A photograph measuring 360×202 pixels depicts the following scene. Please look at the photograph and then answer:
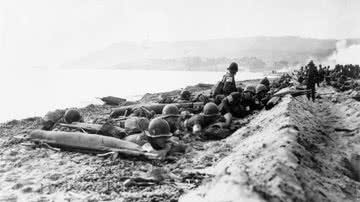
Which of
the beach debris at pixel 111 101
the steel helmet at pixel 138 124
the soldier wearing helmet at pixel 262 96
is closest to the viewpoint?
the steel helmet at pixel 138 124

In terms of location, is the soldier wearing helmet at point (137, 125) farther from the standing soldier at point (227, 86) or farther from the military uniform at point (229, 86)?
the military uniform at point (229, 86)

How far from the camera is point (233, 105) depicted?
13.6 metres

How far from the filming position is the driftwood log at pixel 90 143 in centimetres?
862

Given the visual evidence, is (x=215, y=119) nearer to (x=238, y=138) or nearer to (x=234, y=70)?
(x=238, y=138)

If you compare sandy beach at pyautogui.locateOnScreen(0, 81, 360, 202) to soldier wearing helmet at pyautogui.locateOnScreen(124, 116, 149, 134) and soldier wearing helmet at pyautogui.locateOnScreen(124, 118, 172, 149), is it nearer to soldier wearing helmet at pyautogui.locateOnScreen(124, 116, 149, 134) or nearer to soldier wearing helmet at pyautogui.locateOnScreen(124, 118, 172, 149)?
soldier wearing helmet at pyautogui.locateOnScreen(124, 118, 172, 149)

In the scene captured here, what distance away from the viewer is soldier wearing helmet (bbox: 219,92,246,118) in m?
13.3

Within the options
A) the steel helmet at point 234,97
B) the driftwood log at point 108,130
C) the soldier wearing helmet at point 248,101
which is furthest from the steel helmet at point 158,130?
the soldier wearing helmet at point 248,101

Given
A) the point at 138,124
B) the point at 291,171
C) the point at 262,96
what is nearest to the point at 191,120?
the point at 138,124

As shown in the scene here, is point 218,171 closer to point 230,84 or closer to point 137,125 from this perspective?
point 137,125

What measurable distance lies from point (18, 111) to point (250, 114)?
15337mm

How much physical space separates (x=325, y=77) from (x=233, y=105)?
53.3ft

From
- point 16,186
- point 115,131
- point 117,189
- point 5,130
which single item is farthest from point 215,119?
point 5,130

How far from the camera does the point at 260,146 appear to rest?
6898 mm

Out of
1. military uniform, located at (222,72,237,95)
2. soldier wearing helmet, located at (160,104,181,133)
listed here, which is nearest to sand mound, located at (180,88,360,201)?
soldier wearing helmet, located at (160,104,181,133)
